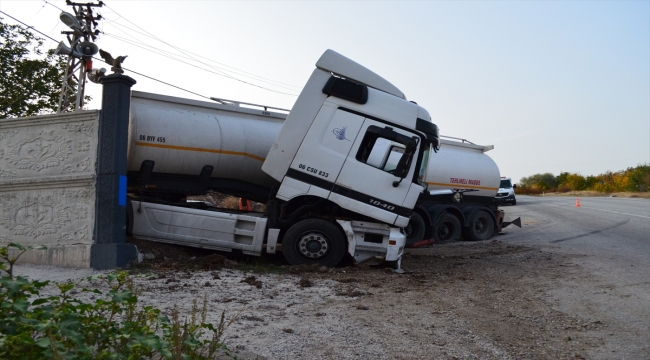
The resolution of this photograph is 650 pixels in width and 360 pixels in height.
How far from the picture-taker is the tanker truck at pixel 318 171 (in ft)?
30.7

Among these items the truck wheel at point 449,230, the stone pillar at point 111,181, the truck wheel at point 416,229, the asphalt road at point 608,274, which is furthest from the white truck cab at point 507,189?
the stone pillar at point 111,181

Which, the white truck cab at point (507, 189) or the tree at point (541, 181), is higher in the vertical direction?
the tree at point (541, 181)

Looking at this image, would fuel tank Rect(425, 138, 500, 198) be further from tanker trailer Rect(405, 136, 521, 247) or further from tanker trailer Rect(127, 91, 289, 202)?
tanker trailer Rect(127, 91, 289, 202)

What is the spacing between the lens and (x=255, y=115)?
1112 cm

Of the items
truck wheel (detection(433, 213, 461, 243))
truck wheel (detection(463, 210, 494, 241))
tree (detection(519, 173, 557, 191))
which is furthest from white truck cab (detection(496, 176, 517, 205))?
tree (detection(519, 173, 557, 191))

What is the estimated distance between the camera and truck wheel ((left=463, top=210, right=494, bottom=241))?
54.2 ft

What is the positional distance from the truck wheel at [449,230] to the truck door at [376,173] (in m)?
6.85

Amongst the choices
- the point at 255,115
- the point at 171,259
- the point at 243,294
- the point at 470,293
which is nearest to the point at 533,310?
the point at 470,293

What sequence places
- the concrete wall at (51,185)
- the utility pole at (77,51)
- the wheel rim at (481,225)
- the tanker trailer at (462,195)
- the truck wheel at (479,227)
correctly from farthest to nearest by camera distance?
the utility pole at (77,51) → the wheel rim at (481,225) → the truck wheel at (479,227) → the tanker trailer at (462,195) → the concrete wall at (51,185)

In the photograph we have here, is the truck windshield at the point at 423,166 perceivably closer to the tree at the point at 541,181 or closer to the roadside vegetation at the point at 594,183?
the roadside vegetation at the point at 594,183

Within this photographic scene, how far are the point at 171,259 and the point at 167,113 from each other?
246 cm

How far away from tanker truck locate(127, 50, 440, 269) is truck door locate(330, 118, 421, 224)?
2cm

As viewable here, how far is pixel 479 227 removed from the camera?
55.5ft

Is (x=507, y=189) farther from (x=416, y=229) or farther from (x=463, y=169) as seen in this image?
(x=416, y=229)
